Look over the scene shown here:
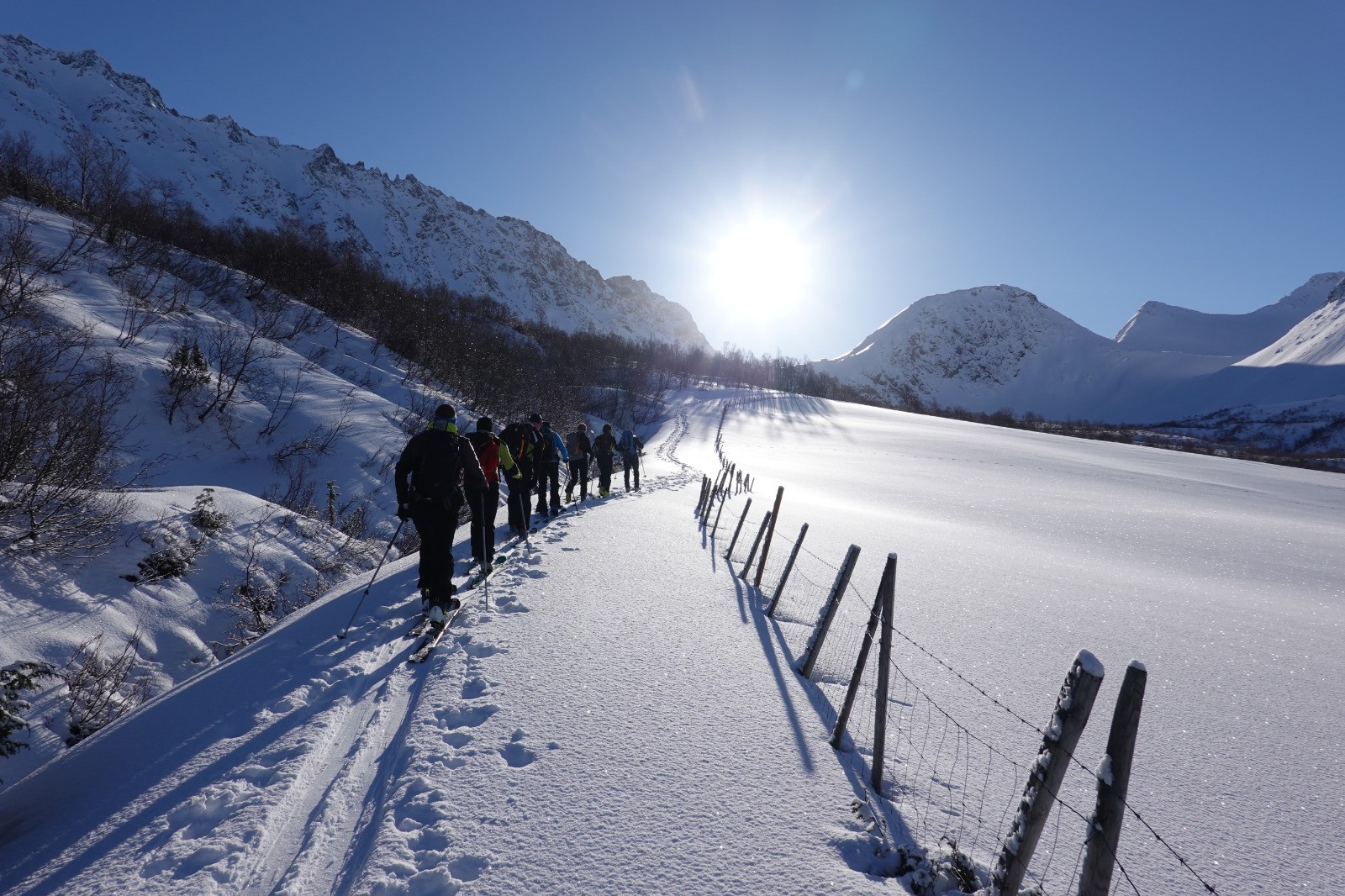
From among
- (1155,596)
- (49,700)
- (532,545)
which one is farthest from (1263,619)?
(49,700)

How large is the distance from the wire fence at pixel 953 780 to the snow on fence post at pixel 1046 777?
0.9 inches

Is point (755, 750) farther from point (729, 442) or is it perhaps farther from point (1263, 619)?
point (729, 442)

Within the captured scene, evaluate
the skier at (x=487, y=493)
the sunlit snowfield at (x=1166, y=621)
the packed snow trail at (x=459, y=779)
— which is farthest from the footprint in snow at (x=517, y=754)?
the skier at (x=487, y=493)

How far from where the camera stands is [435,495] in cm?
546

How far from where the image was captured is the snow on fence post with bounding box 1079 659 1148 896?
1941 millimetres

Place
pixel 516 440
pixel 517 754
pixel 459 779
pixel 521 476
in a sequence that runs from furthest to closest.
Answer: pixel 516 440 < pixel 521 476 < pixel 517 754 < pixel 459 779

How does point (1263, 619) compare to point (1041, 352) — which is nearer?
point (1263, 619)

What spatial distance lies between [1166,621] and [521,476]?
31.3 feet

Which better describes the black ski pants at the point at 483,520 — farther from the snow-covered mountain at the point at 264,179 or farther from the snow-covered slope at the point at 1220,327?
the snow-covered slope at the point at 1220,327

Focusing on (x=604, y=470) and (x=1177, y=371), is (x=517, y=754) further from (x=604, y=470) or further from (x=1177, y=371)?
(x=1177, y=371)

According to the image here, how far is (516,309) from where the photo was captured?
166125 millimetres

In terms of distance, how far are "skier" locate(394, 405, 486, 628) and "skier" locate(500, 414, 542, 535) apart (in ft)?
9.31

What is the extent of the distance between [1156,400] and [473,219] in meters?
217

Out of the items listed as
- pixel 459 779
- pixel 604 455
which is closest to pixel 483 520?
pixel 459 779
